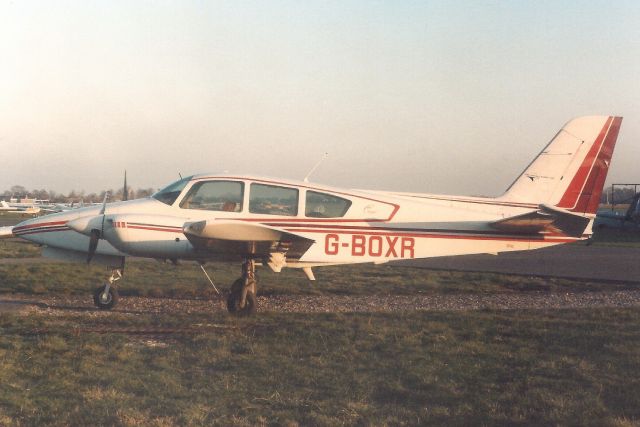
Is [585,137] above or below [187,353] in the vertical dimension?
above

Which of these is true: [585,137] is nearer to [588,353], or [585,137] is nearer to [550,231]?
[550,231]

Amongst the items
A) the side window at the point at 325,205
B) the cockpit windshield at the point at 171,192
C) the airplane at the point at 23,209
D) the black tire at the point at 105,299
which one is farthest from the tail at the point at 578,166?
the airplane at the point at 23,209

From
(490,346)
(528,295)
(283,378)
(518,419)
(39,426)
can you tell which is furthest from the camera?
(528,295)

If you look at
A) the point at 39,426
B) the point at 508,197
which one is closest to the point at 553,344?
the point at 508,197

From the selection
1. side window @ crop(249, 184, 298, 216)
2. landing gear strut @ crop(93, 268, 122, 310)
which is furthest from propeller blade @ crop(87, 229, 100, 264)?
side window @ crop(249, 184, 298, 216)

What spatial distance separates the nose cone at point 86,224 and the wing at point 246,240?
4.72ft

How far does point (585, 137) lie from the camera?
10.4 metres

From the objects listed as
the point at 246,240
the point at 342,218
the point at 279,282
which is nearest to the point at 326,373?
the point at 246,240

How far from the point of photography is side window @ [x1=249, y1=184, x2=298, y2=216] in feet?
30.8

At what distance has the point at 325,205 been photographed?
9.64 metres

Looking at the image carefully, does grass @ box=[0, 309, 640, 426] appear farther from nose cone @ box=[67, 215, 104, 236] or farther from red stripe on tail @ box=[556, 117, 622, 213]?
red stripe on tail @ box=[556, 117, 622, 213]

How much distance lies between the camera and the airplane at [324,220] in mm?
9141

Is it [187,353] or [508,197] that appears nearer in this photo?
[187,353]

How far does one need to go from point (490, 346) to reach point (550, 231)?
3.72 m
